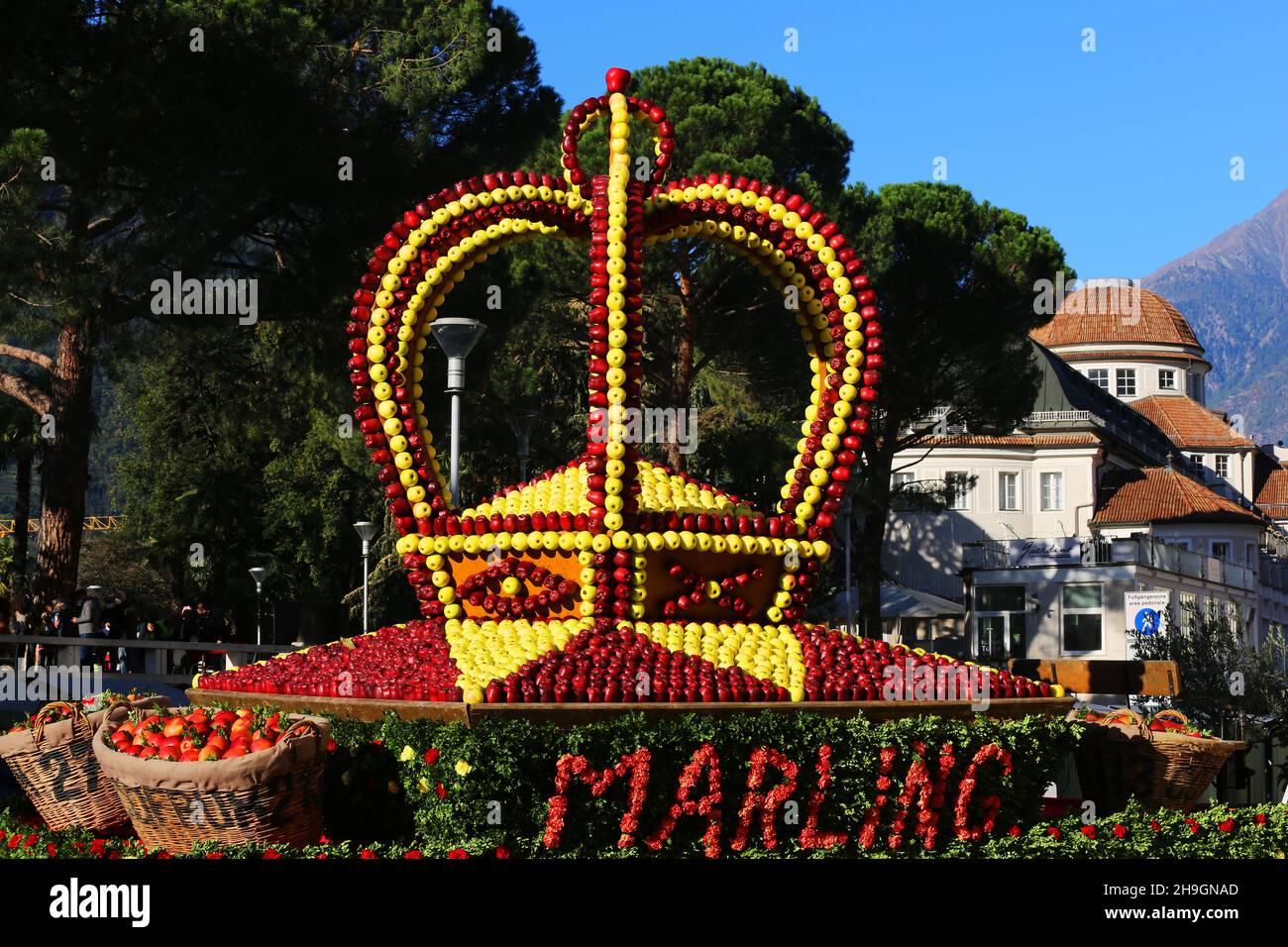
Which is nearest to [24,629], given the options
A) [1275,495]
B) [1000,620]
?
[1000,620]

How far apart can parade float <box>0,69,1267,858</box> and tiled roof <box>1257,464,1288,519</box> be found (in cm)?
8813

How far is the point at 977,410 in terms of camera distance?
46.2 meters

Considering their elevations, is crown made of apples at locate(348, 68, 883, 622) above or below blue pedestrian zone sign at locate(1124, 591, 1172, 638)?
above

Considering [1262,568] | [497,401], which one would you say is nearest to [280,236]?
[497,401]

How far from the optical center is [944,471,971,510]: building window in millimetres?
50125

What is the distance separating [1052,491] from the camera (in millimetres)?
65375

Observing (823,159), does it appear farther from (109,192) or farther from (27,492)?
(27,492)

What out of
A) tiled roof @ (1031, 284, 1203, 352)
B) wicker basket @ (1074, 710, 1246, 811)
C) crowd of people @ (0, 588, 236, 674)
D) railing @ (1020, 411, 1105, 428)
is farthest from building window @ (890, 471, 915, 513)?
tiled roof @ (1031, 284, 1203, 352)

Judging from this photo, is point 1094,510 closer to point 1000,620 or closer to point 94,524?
point 1000,620

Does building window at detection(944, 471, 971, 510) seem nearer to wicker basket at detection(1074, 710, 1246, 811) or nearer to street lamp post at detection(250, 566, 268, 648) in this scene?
street lamp post at detection(250, 566, 268, 648)

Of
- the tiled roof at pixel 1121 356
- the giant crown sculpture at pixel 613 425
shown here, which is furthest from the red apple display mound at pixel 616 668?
the tiled roof at pixel 1121 356

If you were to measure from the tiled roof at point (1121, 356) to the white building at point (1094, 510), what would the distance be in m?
0.08

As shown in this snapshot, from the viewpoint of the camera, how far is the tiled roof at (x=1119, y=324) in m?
87.4

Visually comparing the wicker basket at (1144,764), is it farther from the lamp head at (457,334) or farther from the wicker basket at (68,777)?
the lamp head at (457,334)
